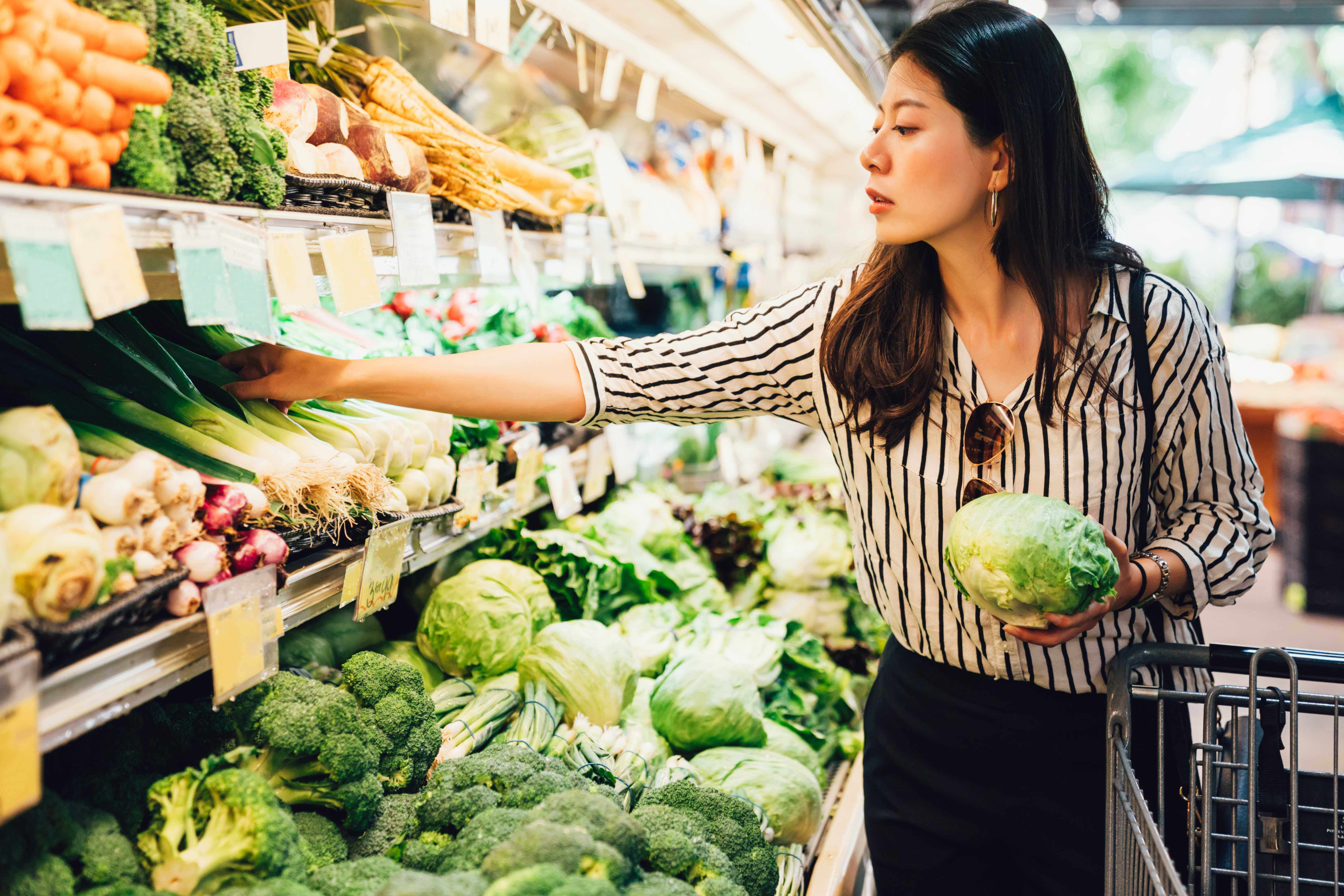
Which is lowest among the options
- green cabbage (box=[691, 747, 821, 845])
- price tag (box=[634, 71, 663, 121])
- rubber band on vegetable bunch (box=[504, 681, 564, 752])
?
green cabbage (box=[691, 747, 821, 845])

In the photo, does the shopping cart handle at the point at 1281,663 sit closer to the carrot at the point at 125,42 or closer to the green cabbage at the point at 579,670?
the green cabbage at the point at 579,670

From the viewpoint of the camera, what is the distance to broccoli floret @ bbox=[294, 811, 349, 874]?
1.36m

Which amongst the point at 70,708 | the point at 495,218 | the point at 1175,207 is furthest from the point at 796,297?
Answer: the point at 1175,207

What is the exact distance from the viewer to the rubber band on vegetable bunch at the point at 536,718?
189 cm

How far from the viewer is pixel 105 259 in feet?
3.18

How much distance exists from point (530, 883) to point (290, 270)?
0.87m

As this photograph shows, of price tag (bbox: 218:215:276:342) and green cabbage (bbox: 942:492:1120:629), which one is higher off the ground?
price tag (bbox: 218:215:276:342)

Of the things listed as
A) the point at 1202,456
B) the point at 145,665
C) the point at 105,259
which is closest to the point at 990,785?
the point at 1202,456

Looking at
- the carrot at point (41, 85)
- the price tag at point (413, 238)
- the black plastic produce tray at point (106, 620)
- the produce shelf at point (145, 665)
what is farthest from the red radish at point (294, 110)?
the black plastic produce tray at point (106, 620)

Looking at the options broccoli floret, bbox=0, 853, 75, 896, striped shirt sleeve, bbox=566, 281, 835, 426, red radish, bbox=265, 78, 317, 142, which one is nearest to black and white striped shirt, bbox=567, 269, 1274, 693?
striped shirt sleeve, bbox=566, 281, 835, 426

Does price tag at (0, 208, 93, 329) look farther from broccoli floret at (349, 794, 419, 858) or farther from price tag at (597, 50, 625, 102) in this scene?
price tag at (597, 50, 625, 102)

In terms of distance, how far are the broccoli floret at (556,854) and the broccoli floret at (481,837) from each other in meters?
0.04

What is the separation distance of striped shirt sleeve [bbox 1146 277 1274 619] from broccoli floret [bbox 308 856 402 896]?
1316 millimetres

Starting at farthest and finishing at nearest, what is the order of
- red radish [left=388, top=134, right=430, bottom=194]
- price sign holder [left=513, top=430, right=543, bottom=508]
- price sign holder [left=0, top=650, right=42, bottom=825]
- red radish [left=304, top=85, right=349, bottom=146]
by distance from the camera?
price sign holder [left=513, top=430, right=543, bottom=508]
red radish [left=388, top=134, right=430, bottom=194]
red radish [left=304, top=85, right=349, bottom=146]
price sign holder [left=0, top=650, right=42, bottom=825]
